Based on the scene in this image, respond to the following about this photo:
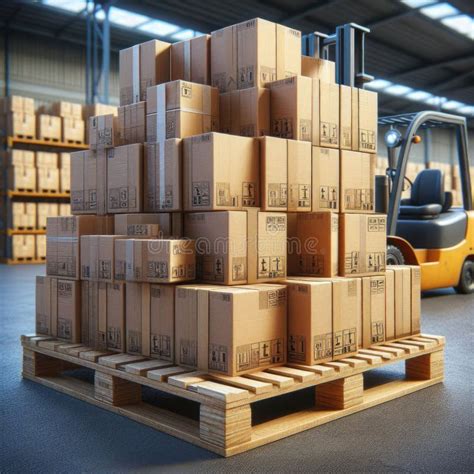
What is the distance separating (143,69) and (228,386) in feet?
7.15

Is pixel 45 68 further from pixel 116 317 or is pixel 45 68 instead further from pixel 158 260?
pixel 158 260

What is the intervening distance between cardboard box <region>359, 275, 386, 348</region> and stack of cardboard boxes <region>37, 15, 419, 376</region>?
1 centimetres

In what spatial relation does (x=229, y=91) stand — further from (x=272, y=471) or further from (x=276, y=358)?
(x=272, y=471)

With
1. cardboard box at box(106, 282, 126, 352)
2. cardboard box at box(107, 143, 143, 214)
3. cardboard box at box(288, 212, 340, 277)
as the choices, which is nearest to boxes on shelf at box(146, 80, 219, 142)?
cardboard box at box(107, 143, 143, 214)

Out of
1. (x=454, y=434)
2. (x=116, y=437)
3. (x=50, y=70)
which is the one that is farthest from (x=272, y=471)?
(x=50, y=70)

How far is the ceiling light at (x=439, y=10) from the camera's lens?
14711 mm

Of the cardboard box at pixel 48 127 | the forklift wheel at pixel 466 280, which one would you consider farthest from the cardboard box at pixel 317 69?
the cardboard box at pixel 48 127

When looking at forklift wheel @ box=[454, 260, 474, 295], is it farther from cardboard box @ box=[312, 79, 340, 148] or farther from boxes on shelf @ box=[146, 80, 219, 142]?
boxes on shelf @ box=[146, 80, 219, 142]

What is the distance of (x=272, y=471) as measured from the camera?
2395 millimetres

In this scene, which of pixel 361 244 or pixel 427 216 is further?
pixel 427 216

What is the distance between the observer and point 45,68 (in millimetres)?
18297

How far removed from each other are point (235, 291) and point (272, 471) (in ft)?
2.79


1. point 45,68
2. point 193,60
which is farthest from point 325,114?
point 45,68

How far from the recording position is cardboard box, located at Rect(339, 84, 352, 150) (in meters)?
3.77
